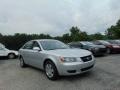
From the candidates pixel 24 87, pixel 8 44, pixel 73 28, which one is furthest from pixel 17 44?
pixel 73 28

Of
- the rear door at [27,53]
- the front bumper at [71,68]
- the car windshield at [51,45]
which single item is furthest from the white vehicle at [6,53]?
the front bumper at [71,68]

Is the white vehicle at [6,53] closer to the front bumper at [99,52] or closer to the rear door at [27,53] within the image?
the rear door at [27,53]

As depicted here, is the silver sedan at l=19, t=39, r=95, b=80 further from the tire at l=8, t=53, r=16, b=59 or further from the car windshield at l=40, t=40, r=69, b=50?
the tire at l=8, t=53, r=16, b=59

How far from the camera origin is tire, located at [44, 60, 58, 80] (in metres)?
5.56

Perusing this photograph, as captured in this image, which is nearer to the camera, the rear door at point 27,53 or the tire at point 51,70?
the tire at point 51,70

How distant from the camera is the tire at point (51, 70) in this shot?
5.56 meters

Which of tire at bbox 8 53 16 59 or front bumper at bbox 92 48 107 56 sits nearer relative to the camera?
front bumper at bbox 92 48 107 56

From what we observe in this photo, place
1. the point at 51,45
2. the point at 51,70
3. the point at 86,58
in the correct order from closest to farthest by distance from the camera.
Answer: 1. the point at 86,58
2. the point at 51,70
3. the point at 51,45

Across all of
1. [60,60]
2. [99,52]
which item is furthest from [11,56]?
[60,60]

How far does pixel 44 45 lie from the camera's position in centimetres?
670

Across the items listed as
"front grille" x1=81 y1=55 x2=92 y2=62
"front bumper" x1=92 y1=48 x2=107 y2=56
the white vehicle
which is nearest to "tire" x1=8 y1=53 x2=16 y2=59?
the white vehicle

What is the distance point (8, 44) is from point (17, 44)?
39.7 inches

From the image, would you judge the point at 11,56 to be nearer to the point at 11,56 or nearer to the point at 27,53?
the point at 11,56

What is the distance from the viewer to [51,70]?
5770 millimetres
